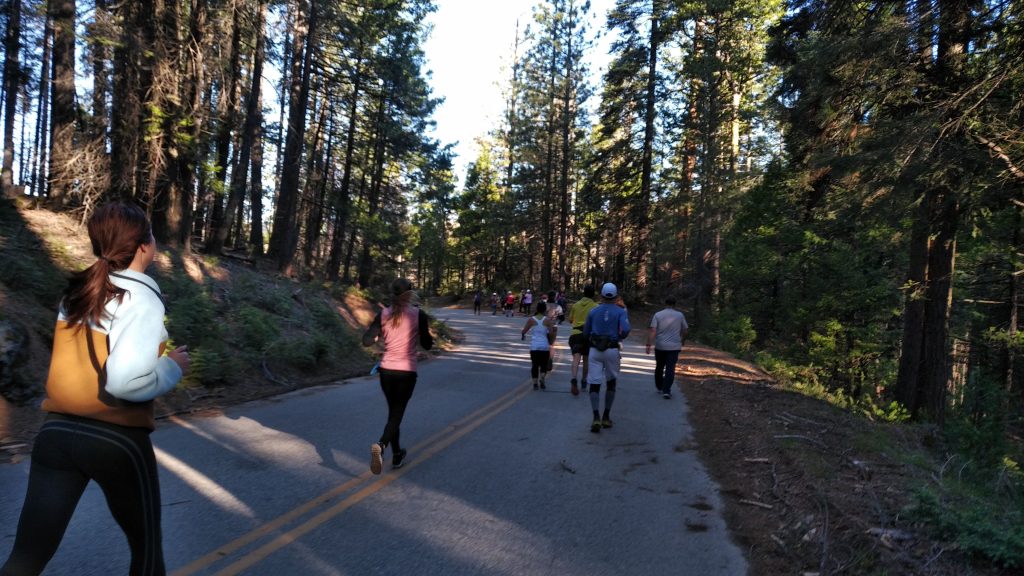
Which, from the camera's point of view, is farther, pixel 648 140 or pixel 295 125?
pixel 648 140

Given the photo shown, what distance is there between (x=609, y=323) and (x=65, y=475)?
729 cm

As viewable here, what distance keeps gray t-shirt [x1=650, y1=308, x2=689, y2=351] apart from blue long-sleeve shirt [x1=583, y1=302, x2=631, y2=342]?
8.94 feet

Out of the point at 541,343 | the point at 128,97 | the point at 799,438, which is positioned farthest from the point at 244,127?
the point at 799,438

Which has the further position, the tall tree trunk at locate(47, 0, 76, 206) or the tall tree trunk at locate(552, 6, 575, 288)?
the tall tree trunk at locate(552, 6, 575, 288)

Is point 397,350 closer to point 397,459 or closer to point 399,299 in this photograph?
point 399,299

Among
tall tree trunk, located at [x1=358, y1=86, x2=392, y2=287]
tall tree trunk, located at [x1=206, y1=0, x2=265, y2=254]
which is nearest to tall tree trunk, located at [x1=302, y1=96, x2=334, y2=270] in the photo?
tall tree trunk, located at [x1=358, y1=86, x2=392, y2=287]

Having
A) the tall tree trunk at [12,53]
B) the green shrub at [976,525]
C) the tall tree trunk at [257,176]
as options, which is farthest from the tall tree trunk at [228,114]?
the green shrub at [976,525]

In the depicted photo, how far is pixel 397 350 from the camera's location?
6.41 m

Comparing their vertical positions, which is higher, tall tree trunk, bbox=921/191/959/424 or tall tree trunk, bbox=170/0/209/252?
tall tree trunk, bbox=170/0/209/252

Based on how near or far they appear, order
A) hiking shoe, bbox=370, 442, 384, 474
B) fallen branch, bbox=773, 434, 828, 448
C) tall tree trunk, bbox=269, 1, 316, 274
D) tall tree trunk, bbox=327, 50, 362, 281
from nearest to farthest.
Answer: hiking shoe, bbox=370, 442, 384, 474 < fallen branch, bbox=773, 434, 828, 448 < tall tree trunk, bbox=269, 1, 316, 274 < tall tree trunk, bbox=327, 50, 362, 281

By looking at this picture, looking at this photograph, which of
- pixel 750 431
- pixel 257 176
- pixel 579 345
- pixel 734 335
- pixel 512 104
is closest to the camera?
pixel 750 431

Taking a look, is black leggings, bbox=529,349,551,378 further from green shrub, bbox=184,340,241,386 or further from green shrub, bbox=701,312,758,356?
green shrub, bbox=701,312,758,356

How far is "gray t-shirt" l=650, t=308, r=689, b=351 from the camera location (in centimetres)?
1147

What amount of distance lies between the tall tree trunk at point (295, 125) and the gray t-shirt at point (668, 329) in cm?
1462
